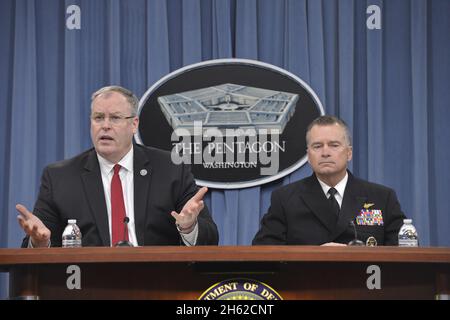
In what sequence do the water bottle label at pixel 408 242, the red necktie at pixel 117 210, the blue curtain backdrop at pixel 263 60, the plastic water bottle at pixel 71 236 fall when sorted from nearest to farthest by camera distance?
the plastic water bottle at pixel 71 236, the water bottle label at pixel 408 242, the red necktie at pixel 117 210, the blue curtain backdrop at pixel 263 60

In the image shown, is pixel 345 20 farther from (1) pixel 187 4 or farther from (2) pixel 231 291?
(2) pixel 231 291

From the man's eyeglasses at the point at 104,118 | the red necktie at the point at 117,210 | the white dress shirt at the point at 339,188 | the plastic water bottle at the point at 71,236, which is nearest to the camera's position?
the plastic water bottle at the point at 71,236

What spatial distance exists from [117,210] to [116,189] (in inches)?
4.0

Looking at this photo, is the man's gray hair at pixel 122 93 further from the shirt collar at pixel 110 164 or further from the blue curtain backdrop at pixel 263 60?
the blue curtain backdrop at pixel 263 60

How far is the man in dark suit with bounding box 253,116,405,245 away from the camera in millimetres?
3490

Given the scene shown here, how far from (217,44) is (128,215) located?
1.72 meters

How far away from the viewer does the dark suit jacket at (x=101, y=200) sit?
3246mm

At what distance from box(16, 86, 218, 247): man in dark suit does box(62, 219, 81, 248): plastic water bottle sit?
21 cm

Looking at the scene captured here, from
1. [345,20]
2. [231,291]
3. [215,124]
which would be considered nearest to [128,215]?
[231,291]

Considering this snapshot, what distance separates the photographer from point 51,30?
4.78 metres

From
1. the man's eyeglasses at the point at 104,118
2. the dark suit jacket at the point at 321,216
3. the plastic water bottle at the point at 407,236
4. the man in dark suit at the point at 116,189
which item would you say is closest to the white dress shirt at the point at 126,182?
the man in dark suit at the point at 116,189

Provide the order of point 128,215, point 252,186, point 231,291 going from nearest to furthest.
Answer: point 231,291
point 128,215
point 252,186

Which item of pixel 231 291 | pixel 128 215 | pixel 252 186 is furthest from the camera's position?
pixel 252 186

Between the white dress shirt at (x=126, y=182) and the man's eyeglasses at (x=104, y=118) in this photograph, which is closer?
the white dress shirt at (x=126, y=182)
